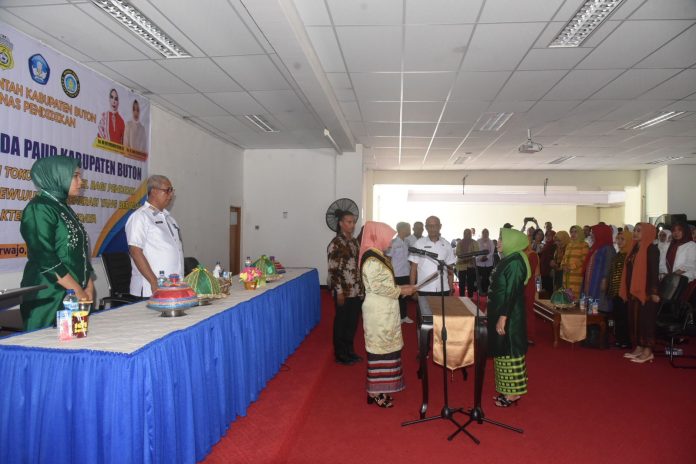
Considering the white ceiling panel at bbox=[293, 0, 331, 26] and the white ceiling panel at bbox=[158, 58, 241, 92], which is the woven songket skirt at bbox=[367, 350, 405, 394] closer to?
the white ceiling panel at bbox=[293, 0, 331, 26]

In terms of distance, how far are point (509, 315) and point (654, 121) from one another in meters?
5.98

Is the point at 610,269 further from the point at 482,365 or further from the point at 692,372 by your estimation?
the point at 482,365

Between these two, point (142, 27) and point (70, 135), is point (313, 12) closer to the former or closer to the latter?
point (142, 27)

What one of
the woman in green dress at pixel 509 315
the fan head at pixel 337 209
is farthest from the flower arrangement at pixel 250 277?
the fan head at pixel 337 209

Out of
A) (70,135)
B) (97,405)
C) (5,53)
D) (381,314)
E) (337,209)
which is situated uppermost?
(5,53)

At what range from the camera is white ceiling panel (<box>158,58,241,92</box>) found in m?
4.77

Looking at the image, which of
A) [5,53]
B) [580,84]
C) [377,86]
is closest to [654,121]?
[580,84]

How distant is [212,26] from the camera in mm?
3889

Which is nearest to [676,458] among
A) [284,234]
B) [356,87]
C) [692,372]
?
[692,372]

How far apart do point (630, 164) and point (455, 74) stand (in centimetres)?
872

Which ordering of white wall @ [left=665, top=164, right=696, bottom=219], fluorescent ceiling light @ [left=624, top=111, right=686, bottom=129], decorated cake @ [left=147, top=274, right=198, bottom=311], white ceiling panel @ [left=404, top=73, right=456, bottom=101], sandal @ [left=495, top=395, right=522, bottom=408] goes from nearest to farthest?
1. decorated cake @ [left=147, top=274, right=198, bottom=311]
2. sandal @ [left=495, top=395, right=522, bottom=408]
3. white ceiling panel @ [left=404, top=73, right=456, bottom=101]
4. fluorescent ceiling light @ [left=624, top=111, right=686, bottom=129]
5. white wall @ [left=665, top=164, right=696, bottom=219]

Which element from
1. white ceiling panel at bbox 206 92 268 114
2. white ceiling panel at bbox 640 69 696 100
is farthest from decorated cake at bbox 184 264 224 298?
white ceiling panel at bbox 640 69 696 100

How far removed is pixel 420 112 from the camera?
666 centimetres

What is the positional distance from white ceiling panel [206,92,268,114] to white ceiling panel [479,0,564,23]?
3.28 meters
